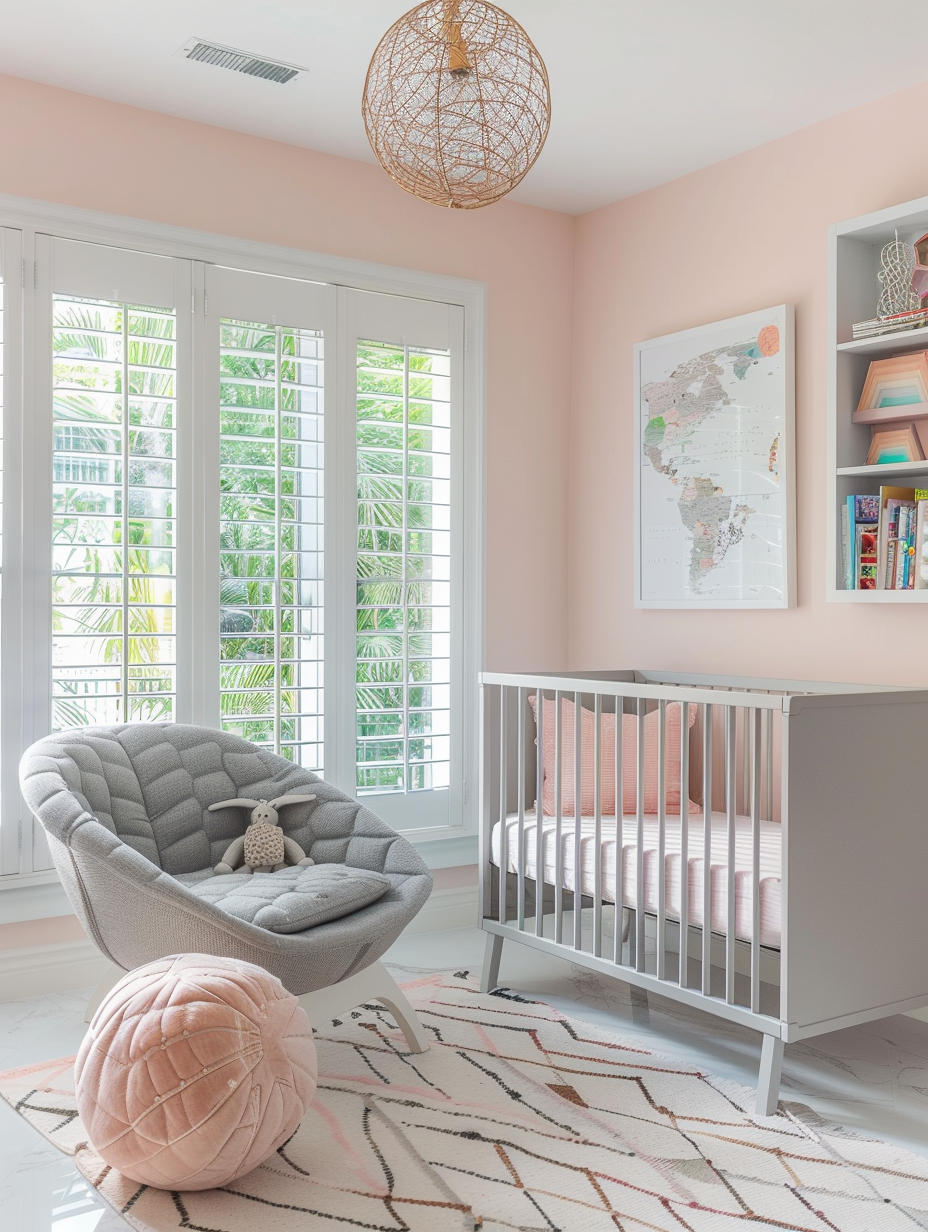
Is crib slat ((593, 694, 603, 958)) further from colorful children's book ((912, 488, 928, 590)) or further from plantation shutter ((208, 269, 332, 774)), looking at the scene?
plantation shutter ((208, 269, 332, 774))

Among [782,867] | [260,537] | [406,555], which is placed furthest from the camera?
[406,555]

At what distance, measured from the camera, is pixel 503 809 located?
112 inches

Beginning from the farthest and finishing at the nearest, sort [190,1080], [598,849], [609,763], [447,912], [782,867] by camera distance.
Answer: [447,912] < [609,763] < [598,849] < [782,867] < [190,1080]

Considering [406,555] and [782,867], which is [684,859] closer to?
[782,867]

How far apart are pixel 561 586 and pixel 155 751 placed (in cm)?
161

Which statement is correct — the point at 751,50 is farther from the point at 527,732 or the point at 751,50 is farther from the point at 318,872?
the point at 318,872

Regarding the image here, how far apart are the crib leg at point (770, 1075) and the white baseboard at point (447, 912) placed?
1.41 meters

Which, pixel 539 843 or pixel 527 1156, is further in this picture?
pixel 539 843

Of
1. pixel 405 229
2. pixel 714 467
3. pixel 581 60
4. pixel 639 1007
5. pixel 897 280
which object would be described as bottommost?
pixel 639 1007

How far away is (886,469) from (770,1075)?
1396 millimetres

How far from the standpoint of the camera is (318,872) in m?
2.41

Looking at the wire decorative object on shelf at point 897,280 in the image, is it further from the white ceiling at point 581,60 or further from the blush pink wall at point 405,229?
the blush pink wall at point 405,229

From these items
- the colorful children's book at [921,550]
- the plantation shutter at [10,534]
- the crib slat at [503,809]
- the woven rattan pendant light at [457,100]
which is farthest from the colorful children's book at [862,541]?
the plantation shutter at [10,534]

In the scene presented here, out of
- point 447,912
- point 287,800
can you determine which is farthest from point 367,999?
point 447,912
